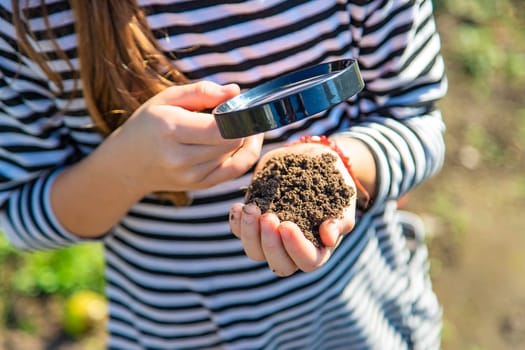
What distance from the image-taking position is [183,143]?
1002 millimetres

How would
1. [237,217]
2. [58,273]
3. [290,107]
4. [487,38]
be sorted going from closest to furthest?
[290,107] → [237,217] → [58,273] → [487,38]

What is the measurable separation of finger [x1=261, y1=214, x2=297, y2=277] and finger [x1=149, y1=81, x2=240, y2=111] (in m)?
0.19

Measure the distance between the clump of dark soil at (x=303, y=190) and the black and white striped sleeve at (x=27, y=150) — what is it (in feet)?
1.42

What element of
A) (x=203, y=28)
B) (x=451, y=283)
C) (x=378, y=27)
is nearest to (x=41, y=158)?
(x=203, y=28)

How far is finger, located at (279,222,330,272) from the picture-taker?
36.2 inches

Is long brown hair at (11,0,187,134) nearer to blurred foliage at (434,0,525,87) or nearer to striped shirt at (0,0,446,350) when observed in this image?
striped shirt at (0,0,446,350)

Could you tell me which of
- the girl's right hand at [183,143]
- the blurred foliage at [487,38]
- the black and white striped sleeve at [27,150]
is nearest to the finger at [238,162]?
the girl's right hand at [183,143]

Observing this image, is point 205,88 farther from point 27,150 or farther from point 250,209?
point 27,150

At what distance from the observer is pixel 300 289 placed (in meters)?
1.28

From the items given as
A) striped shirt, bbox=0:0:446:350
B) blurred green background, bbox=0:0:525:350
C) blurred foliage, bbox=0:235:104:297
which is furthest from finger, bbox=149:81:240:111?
blurred foliage, bbox=0:235:104:297

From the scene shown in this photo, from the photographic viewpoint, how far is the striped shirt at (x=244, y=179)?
3.66ft

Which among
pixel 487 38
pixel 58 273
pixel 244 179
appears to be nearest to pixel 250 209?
pixel 244 179

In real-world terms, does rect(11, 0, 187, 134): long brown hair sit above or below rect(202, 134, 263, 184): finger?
above

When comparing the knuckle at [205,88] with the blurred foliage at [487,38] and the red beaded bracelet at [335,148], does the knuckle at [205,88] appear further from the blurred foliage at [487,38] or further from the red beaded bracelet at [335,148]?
the blurred foliage at [487,38]
